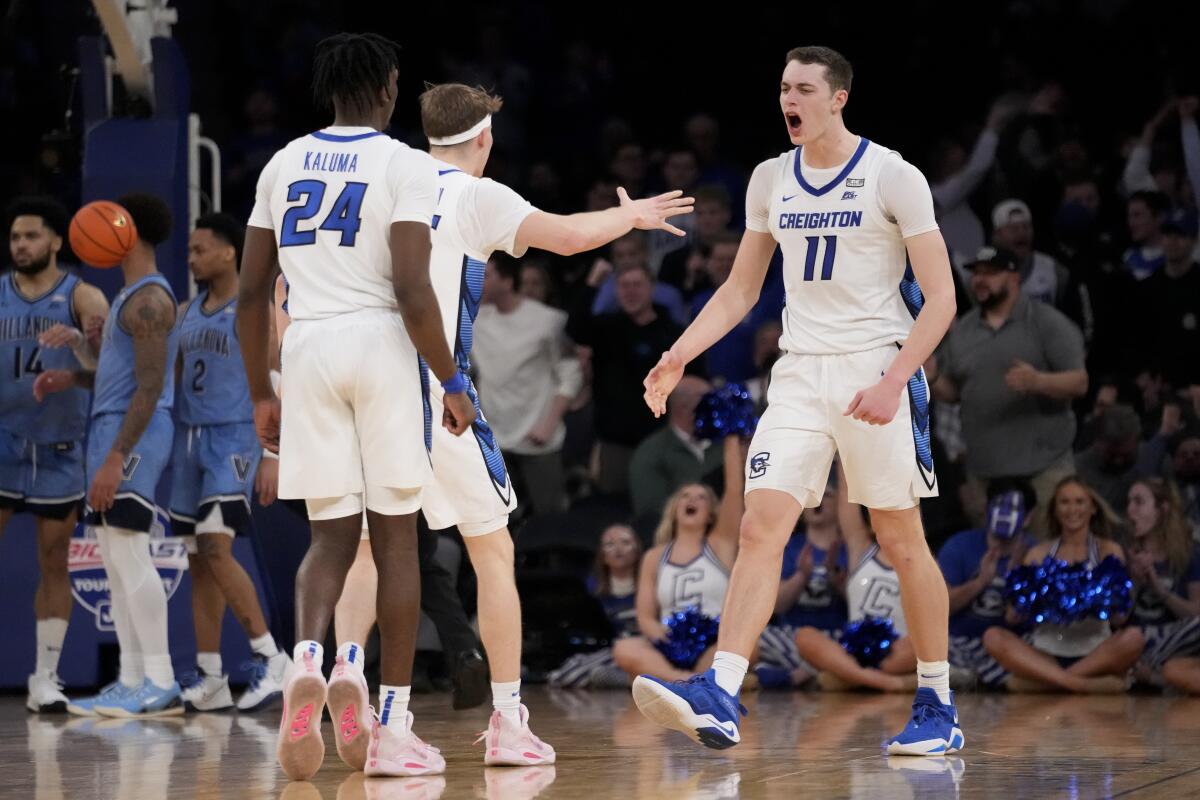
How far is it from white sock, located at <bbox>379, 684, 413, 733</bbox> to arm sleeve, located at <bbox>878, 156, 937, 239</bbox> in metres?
2.31

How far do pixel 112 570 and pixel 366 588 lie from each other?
3.06 m

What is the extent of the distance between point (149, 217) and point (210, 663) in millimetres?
2301

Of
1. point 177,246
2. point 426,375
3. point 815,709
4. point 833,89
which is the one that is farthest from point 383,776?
point 177,246

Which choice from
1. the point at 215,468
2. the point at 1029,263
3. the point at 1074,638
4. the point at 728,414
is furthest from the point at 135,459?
the point at 1029,263

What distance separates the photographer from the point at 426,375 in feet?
19.5

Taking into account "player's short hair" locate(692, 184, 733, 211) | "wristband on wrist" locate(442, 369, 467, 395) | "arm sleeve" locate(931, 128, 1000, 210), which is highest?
"arm sleeve" locate(931, 128, 1000, 210)

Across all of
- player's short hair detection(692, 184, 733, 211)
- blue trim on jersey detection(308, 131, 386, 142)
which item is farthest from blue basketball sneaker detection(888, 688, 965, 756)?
player's short hair detection(692, 184, 733, 211)

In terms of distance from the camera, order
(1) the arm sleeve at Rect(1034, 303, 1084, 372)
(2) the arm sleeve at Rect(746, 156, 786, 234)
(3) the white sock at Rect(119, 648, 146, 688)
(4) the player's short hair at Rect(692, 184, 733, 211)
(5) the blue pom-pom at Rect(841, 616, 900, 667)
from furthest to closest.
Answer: (4) the player's short hair at Rect(692, 184, 733, 211)
(1) the arm sleeve at Rect(1034, 303, 1084, 372)
(5) the blue pom-pom at Rect(841, 616, 900, 667)
(3) the white sock at Rect(119, 648, 146, 688)
(2) the arm sleeve at Rect(746, 156, 786, 234)

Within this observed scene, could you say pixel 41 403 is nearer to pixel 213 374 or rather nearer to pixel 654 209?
pixel 213 374

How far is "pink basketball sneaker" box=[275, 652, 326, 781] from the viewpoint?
18.1 feet

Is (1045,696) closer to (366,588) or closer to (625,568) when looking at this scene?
(625,568)

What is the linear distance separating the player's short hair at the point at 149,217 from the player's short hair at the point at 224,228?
18 cm

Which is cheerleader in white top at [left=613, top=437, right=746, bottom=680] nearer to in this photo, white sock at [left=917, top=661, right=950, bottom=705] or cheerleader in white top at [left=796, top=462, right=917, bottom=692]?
cheerleader in white top at [left=796, top=462, right=917, bottom=692]

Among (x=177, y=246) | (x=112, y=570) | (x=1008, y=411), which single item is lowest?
(x=112, y=570)
